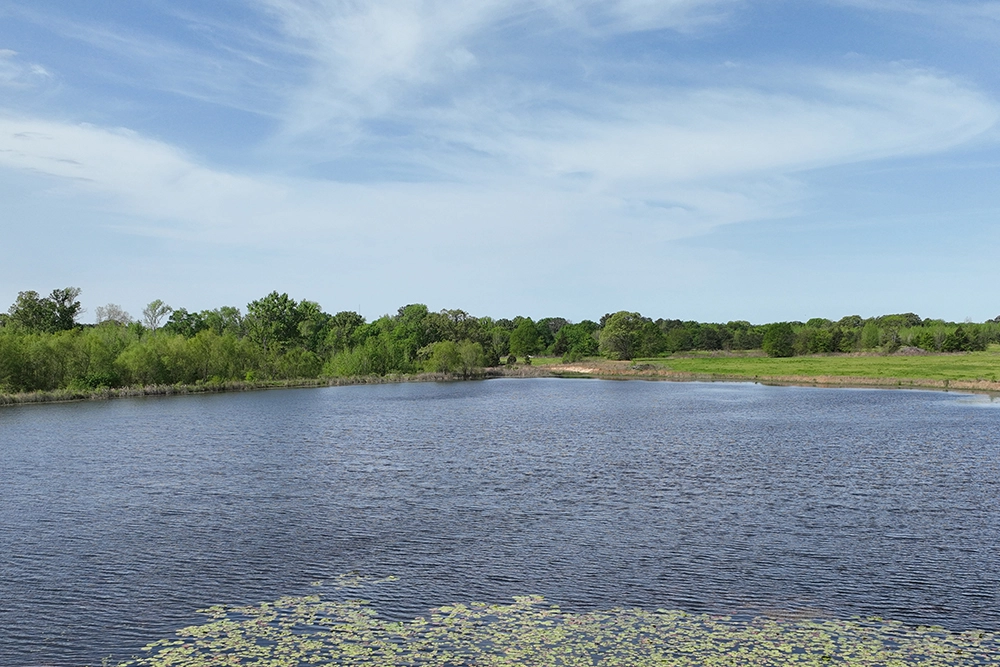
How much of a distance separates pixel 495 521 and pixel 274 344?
110547 millimetres

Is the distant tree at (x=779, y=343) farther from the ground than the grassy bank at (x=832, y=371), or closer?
farther from the ground

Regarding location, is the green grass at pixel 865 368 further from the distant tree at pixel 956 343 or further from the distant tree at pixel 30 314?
the distant tree at pixel 30 314

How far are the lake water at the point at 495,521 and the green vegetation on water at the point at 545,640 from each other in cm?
87

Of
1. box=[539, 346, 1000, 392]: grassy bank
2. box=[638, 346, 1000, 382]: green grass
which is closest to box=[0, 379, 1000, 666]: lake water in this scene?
box=[539, 346, 1000, 392]: grassy bank

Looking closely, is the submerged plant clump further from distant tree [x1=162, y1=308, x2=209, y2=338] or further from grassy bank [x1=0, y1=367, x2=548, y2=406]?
distant tree [x1=162, y1=308, x2=209, y2=338]

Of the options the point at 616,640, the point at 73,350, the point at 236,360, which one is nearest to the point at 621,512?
the point at 616,640

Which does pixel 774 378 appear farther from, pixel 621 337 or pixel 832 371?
pixel 621 337

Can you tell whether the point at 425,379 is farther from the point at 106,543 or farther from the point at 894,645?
the point at 894,645

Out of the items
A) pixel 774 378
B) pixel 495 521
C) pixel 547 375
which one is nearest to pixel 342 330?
pixel 547 375

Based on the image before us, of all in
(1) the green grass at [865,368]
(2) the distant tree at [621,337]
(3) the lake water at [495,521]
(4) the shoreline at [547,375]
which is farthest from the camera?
(2) the distant tree at [621,337]

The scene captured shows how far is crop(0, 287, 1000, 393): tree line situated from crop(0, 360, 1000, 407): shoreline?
260cm

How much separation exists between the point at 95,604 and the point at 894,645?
Answer: 18.0m

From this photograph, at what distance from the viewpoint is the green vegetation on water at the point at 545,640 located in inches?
590

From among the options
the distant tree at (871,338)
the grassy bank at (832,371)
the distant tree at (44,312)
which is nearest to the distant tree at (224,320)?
the distant tree at (44,312)
